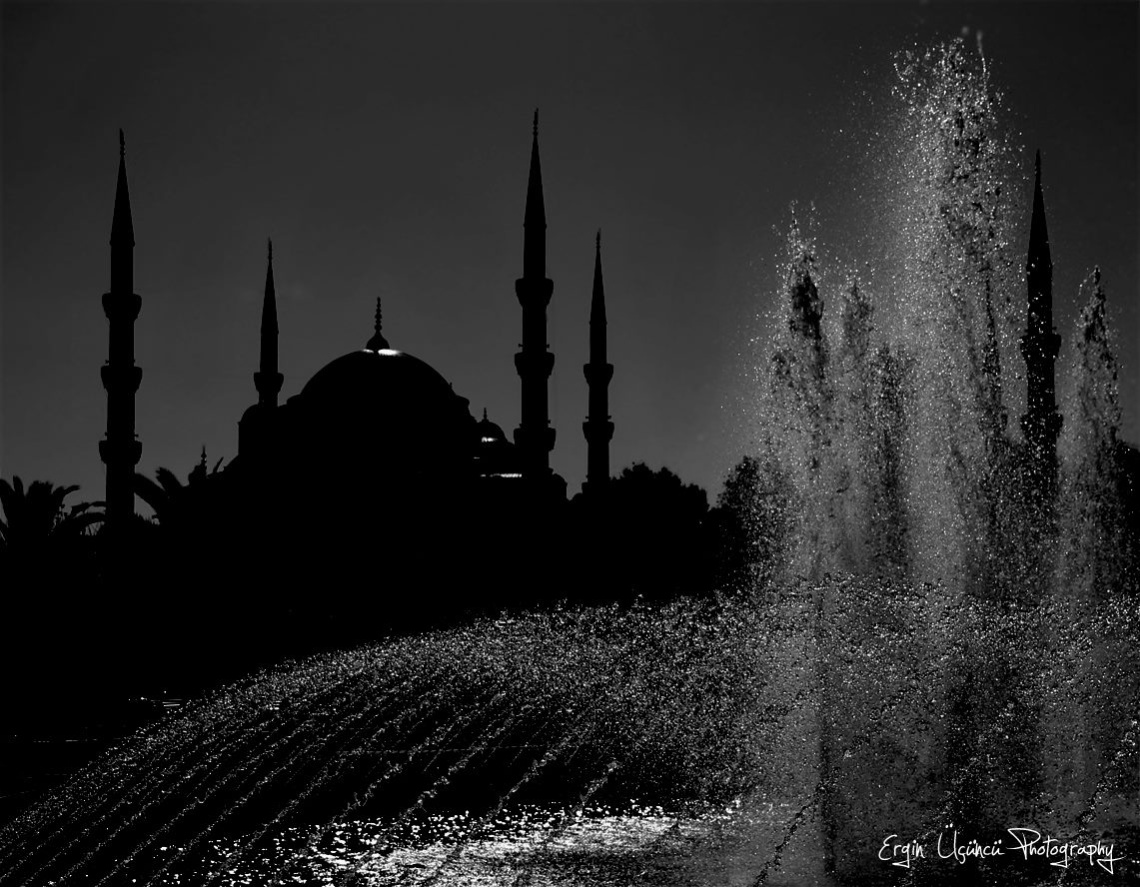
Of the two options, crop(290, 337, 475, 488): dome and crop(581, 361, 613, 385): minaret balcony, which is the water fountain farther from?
crop(581, 361, 613, 385): minaret balcony

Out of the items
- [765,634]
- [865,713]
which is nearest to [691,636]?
[765,634]

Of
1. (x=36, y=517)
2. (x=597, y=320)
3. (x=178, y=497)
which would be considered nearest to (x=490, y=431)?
(x=597, y=320)

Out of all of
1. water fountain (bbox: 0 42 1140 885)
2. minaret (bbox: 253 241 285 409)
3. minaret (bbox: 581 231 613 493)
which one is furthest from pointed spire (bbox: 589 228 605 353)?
water fountain (bbox: 0 42 1140 885)

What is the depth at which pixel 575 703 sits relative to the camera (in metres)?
8.77

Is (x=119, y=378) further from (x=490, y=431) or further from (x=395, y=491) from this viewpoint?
(x=490, y=431)

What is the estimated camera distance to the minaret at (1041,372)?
13.9 m

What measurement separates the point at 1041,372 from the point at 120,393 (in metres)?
16.8

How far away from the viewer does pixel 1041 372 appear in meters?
14.3

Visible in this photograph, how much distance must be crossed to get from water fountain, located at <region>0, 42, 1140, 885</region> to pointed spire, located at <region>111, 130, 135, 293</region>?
1402 centimetres

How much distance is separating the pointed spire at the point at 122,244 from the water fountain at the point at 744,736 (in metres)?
14.0

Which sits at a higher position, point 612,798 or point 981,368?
point 981,368

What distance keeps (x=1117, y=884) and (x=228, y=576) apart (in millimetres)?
17381

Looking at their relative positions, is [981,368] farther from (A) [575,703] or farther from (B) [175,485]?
(B) [175,485]

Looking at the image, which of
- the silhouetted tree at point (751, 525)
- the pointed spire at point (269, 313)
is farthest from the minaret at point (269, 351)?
the silhouetted tree at point (751, 525)
